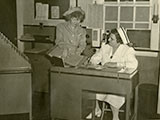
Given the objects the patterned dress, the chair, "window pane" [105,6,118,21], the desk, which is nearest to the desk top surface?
the desk

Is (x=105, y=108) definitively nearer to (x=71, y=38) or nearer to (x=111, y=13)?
(x=71, y=38)

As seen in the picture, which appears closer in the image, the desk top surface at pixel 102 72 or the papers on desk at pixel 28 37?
the desk top surface at pixel 102 72

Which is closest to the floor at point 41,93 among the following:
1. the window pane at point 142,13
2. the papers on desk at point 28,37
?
the papers on desk at point 28,37

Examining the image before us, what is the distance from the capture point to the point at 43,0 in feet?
7.59

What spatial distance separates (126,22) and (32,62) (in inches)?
26.4

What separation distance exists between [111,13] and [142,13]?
0.20m

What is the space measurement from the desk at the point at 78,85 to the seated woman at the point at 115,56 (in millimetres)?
71

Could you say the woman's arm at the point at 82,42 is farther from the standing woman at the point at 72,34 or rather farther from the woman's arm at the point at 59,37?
the woman's arm at the point at 59,37

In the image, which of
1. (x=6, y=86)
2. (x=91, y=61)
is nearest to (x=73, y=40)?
(x=91, y=61)

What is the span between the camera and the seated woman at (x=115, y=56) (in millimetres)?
2064

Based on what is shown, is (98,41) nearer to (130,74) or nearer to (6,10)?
(130,74)

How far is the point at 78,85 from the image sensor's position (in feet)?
6.71

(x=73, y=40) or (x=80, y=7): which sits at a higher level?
(x=80, y=7)

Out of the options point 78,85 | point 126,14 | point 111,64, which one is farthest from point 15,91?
point 126,14
